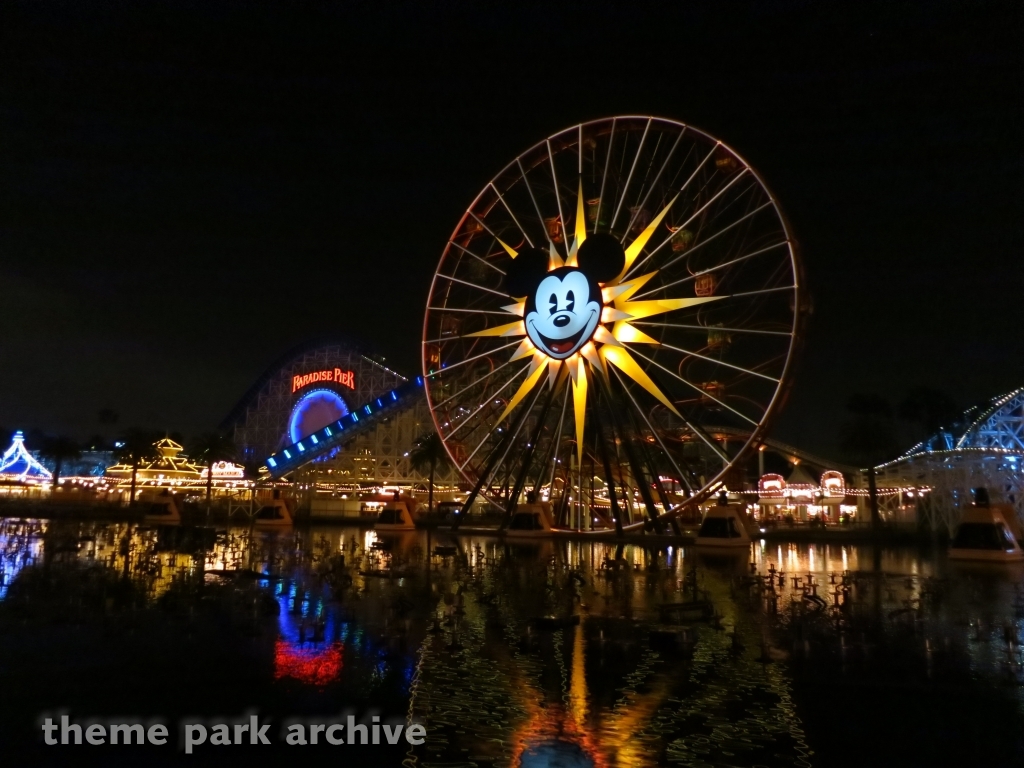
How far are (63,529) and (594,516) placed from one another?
23.9 metres

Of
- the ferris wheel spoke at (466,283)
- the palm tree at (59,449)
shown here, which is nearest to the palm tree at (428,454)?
the ferris wheel spoke at (466,283)

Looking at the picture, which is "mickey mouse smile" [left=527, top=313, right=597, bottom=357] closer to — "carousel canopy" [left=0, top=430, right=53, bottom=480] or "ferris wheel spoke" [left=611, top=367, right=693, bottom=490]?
"ferris wheel spoke" [left=611, top=367, right=693, bottom=490]

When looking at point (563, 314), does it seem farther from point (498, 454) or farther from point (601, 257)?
point (498, 454)

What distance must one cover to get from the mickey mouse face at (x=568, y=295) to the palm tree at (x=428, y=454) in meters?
17.0

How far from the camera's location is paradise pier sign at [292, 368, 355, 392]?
68438mm

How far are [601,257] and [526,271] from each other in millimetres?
3886

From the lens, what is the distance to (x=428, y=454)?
47.3 metres

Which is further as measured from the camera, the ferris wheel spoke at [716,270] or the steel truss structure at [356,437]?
the steel truss structure at [356,437]

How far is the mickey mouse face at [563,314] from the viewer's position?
28.4m

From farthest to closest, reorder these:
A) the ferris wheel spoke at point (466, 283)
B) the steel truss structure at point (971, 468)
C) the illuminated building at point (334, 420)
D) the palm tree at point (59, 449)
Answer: the palm tree at point (59, 449) → the illuminated building at point (334, 420) → the ferris wheel spoke at point (466, 283) → the steel truss structure at point (971, 468)

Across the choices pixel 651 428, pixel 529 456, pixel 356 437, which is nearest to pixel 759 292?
pixel 651 428

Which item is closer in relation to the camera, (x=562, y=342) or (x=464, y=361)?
Answer: (x=562, y=342)

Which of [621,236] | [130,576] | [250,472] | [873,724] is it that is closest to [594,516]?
[621,236]

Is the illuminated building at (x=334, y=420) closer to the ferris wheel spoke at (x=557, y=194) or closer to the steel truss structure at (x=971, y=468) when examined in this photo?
the ferris wheel spoke at (x=557, y=194)
